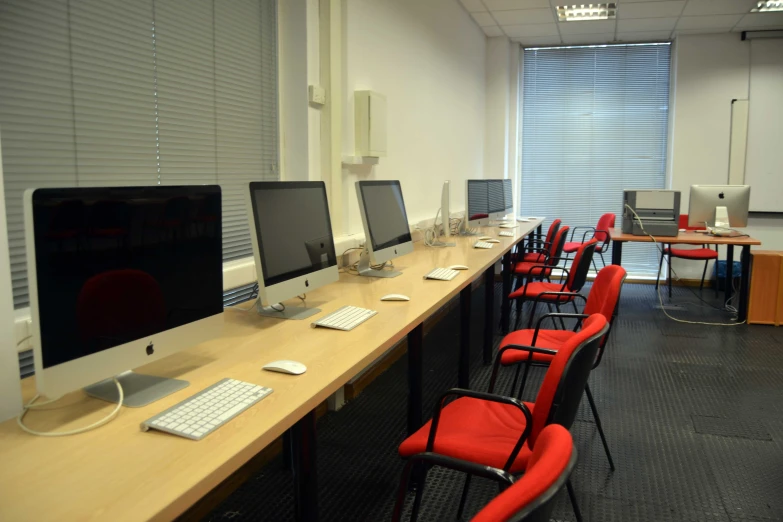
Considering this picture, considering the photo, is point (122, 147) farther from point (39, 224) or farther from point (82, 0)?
point (39, 224)

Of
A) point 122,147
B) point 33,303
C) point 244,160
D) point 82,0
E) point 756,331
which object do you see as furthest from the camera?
point 756,331

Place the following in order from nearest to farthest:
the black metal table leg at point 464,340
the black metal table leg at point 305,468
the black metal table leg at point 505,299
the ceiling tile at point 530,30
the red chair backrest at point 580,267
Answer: the black metal table leg at point 305,468, the black metal table leg at point 464,340, the red chair backrest at point 580,267, the black metal table leg at point 505,299, the ceiling tile at point 530,30

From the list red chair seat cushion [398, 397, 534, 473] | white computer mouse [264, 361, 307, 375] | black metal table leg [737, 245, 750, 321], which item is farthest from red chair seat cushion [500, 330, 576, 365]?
black metal table leg [737, 245, 750, 321]

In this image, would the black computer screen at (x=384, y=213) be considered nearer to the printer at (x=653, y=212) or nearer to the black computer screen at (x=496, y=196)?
the black computer screen at (x=496, y=196)

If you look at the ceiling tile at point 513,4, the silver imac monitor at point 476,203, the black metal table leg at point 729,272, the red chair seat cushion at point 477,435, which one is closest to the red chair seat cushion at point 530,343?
the red chair seat cushion at point 477,435

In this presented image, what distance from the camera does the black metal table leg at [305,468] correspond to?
150 centimetres

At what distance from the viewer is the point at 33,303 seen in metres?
1.15

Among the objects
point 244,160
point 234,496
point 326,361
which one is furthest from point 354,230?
point 326,361

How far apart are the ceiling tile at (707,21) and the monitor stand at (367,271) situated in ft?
16.1

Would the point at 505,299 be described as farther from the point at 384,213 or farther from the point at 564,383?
the point at 564,383

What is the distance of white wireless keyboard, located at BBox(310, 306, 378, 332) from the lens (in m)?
1.99

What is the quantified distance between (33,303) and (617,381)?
10.9ft

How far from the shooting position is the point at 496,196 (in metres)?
5.54

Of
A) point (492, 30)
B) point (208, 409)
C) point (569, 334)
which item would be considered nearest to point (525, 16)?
point (492, 30)
